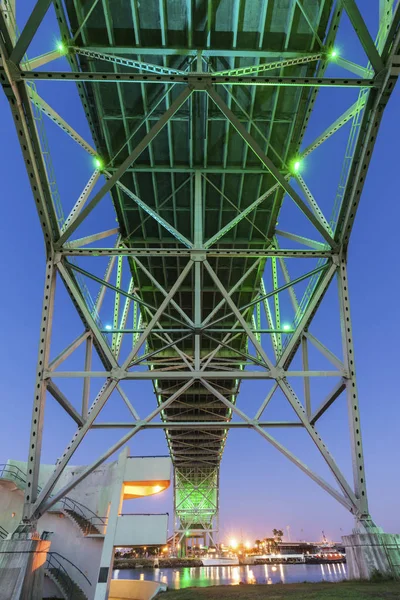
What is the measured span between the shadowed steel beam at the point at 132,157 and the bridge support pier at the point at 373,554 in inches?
409

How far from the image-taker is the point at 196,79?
32.9 feet

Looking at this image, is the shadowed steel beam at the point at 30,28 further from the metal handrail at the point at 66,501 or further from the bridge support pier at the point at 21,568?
the metal handrail at the point at 66,501

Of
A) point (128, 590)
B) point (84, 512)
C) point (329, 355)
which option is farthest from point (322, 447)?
point (128, 590)

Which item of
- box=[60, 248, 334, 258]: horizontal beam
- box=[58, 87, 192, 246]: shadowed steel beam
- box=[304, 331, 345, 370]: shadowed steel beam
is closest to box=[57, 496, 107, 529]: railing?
box=[60, 248, 334, 258]: horizontal beam

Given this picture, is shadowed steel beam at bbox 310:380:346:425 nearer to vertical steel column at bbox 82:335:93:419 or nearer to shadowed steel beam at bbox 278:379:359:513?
shadowed steel beam at bbox 278:379:359:513

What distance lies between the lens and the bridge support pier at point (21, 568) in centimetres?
872

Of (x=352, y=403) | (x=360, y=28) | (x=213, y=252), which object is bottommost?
(x=352, y=403)

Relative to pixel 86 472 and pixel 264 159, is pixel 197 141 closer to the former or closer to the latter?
pixel 264 159

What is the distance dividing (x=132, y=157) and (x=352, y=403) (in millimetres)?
8587

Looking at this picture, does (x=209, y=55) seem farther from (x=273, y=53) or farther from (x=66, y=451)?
(x=66, y=451)

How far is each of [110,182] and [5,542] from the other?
8714 mm

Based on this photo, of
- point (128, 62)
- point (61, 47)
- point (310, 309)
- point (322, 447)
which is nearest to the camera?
point (128, 62)

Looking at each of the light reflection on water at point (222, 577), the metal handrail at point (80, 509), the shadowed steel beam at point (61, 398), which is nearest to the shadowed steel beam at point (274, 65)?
the shadowed steel beam at point (61, 398)

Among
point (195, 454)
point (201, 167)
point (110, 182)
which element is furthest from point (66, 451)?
point (195, 454)
